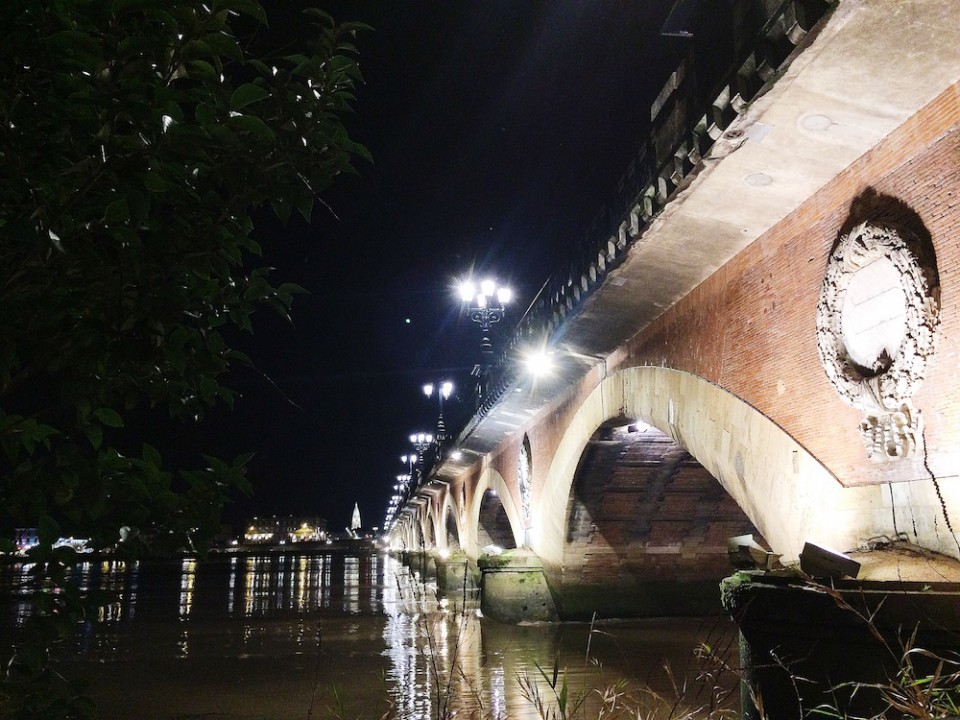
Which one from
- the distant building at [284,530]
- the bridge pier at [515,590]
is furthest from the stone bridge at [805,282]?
the distant building at [284,530]

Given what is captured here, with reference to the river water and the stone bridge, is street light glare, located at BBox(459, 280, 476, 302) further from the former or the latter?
the river water

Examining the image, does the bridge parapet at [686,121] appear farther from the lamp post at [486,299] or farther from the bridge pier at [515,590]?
the bridge pier at [515,590]

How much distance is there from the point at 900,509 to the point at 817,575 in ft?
3.58

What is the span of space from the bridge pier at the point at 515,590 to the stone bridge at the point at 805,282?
606 cm

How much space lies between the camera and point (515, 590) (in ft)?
55.0

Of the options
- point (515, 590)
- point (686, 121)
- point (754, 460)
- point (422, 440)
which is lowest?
point (515, 590)

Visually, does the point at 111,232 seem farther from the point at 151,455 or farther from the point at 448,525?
the point at 448,525

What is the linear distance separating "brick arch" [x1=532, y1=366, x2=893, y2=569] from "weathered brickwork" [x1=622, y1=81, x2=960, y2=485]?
17cm

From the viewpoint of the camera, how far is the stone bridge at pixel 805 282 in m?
5.19

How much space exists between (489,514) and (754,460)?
2192cm

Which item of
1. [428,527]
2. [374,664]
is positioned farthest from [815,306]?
[428,527]

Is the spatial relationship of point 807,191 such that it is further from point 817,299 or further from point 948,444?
point 948,444

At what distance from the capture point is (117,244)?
211 cm

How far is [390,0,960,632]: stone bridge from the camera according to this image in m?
5.19
